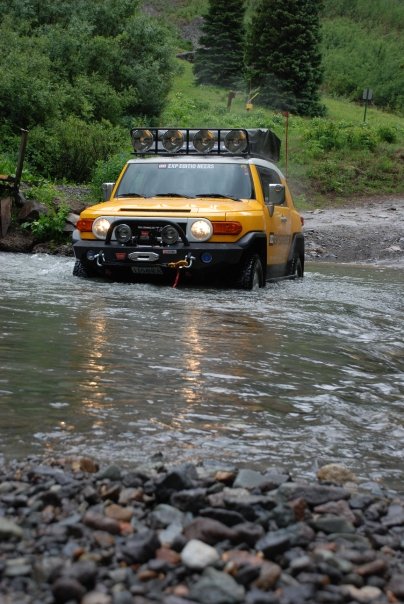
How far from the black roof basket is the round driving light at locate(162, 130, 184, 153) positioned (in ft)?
2.91

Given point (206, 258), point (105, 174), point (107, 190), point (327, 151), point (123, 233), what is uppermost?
point (327, 151)

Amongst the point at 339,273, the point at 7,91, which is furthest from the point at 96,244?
the point at 7,91

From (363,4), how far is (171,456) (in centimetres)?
8048

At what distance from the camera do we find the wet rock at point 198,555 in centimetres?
263

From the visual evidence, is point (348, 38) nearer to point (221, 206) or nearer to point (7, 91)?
point (7, 91)

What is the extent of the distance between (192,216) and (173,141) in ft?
6.84

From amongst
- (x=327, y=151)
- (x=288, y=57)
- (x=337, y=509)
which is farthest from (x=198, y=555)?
(x=288, y=57)

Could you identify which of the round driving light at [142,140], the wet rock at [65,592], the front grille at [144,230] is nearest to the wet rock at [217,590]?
the wet rock at [65,592]

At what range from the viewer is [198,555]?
268cm

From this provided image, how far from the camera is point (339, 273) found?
14.9m

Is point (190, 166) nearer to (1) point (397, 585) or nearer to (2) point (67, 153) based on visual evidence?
(1) point (397, 585)

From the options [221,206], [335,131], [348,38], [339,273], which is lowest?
[339,273]

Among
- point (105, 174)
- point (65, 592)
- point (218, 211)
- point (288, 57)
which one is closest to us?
point (65, 592)

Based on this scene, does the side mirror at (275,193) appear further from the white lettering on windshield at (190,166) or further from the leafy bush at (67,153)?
the leafy bush at (67,153)
